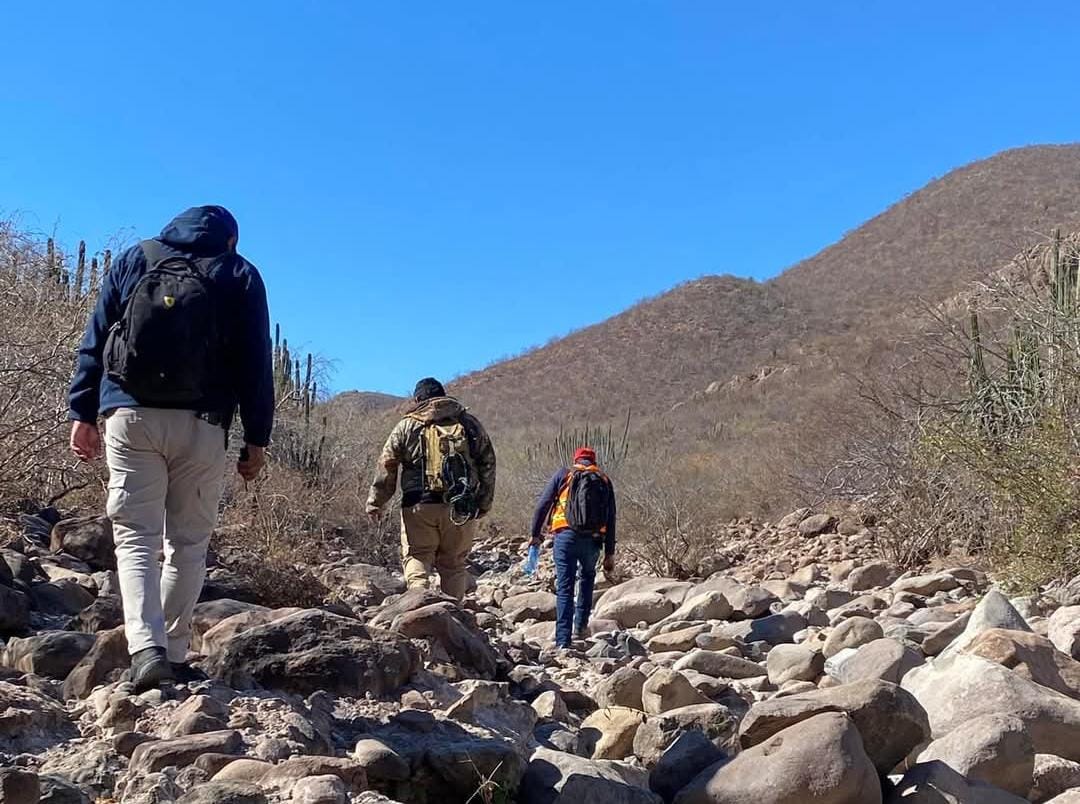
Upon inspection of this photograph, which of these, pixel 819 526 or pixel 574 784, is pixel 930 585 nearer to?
pixel 819 526

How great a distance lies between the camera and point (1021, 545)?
8875 millimetres

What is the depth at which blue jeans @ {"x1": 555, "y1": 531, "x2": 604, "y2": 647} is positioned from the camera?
8.45 meters

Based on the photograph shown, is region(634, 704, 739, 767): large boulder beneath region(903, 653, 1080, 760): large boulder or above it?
above

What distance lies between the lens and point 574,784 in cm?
373

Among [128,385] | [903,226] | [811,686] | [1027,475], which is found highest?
[903,226]

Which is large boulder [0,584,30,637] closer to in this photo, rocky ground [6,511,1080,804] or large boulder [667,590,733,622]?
rocky ground [6,511,1080,804]

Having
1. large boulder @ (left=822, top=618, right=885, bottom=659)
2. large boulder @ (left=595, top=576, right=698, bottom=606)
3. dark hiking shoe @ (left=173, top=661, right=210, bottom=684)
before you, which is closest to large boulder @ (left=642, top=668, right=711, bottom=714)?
large boulder @ (left=822, top=618, right=885, bottom=659)

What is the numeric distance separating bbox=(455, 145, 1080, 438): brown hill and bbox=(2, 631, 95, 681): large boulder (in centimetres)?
→ 4409

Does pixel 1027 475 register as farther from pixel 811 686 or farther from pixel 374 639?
pixel 374 639

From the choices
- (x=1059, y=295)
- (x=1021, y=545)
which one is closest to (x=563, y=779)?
(x=1021, y=545)

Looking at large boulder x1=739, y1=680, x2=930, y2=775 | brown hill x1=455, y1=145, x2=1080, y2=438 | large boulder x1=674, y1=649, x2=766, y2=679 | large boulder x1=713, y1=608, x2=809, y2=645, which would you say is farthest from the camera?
brown hill x1=455, y1=145, x2=1080, y2=438

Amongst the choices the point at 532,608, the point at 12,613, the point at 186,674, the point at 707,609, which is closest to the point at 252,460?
the point at 186,674

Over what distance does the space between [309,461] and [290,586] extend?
982 centimetres

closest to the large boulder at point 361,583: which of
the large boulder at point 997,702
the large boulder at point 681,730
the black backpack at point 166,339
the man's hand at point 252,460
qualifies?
the large boulder at point 681,730
